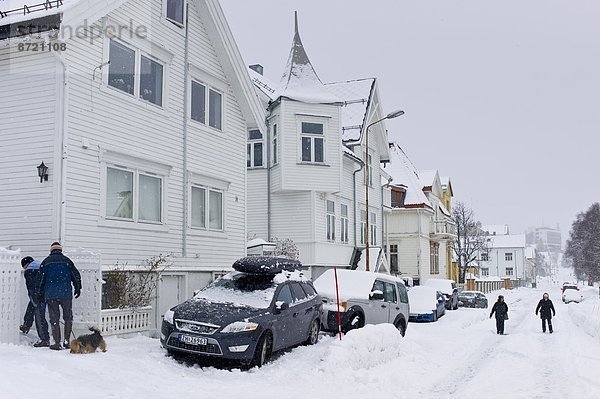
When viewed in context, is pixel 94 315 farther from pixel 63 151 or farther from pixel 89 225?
pixel 63 151

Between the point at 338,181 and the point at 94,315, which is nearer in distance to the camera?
the point at 94,315

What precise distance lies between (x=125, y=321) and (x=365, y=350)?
16.1ft

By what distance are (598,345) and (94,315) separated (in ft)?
47.2

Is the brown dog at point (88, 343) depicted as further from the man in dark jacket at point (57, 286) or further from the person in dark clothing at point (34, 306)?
the person in dark clothing at point (34, 306)

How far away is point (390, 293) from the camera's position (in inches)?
718

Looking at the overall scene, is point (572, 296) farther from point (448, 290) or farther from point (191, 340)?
point (191, 340)

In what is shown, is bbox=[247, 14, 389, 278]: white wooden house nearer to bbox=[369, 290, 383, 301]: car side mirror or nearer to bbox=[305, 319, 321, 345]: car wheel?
bbox=[369, 290, 383, 301]: car side mirror

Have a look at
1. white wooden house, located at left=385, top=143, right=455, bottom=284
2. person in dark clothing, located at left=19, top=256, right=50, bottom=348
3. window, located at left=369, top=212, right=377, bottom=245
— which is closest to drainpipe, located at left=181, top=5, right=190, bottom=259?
person in dark clothing, located at left=19, top=256, right=50, bottom=348

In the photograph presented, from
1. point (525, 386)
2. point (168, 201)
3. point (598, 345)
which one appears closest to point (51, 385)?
point (525, 386)

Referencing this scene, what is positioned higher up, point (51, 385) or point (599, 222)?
point (599, 222)

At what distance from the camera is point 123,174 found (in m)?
14.6

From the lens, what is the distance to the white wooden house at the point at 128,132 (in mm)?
12820

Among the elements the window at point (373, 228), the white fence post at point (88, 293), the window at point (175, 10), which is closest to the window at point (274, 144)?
the window at point (175, 10)

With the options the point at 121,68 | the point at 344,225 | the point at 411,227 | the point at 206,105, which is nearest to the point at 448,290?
the point at 344,225
